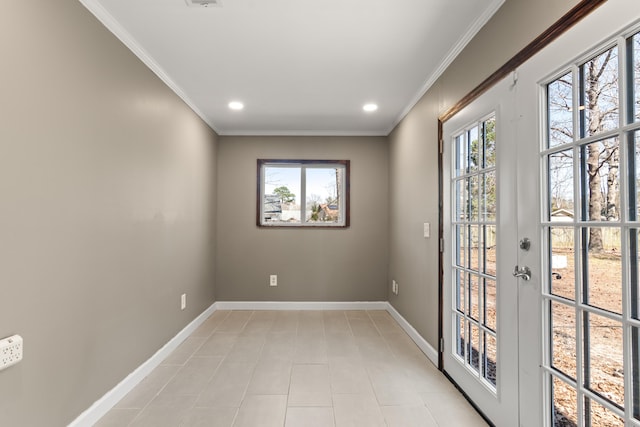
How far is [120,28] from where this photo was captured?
82.7 inches

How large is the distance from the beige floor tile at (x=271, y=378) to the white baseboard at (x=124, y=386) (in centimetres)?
79

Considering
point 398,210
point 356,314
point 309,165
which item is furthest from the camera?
point 309,165

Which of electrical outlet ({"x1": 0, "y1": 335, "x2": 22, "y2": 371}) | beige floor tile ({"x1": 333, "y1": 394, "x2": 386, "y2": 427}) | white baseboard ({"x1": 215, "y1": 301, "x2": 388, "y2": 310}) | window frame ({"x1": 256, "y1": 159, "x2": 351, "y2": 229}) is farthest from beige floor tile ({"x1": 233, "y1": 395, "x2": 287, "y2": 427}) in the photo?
window frame ({"x1": 256, "y1": 159, "x2": 351, "y2": 229})

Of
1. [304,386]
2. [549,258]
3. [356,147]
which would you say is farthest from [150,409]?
[356,147]

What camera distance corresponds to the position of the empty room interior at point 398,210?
1.29 metres

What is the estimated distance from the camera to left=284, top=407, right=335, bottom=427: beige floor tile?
6.20 feet

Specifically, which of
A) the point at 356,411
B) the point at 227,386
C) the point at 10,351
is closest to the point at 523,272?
the point at 356,411

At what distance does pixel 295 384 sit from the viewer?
7.73 feet

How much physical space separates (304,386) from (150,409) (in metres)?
0.97

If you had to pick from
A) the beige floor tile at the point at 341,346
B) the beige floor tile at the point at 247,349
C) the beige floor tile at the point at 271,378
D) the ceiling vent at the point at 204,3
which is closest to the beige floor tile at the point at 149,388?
the beige floor tile at the point at 247,349

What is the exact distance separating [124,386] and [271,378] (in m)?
0.96

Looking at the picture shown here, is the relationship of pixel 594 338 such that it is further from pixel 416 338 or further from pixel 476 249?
pixel 416 338

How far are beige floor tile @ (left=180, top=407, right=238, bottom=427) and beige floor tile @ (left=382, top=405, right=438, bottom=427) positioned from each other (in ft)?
3.00

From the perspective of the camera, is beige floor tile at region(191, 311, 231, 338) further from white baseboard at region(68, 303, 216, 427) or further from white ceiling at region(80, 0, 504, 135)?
white ceiling at region(80, 0, 504, 135)
